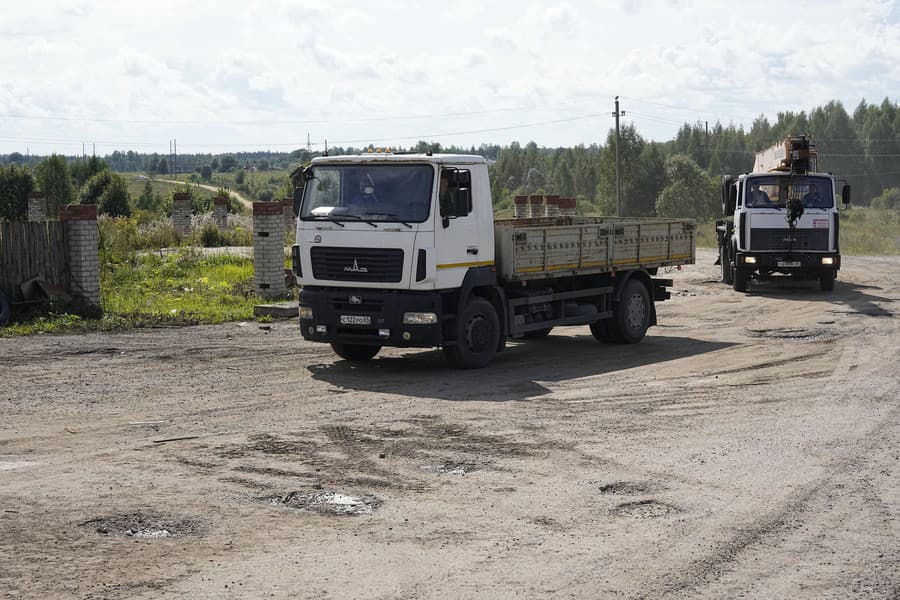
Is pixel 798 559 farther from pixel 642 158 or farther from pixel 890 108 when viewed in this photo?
pixel 890 108

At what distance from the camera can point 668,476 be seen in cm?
922

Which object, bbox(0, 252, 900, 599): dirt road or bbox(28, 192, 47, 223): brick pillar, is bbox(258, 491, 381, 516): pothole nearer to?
bbox(0, 252, 900, 599): dirt road

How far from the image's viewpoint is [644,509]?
8258 mm

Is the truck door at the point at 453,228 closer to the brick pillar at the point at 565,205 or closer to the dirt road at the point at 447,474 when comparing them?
the dirt road at the point at 447,474

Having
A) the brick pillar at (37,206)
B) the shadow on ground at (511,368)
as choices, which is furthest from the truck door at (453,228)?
the brick pillar at (37,206)

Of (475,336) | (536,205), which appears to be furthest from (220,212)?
(475,336)

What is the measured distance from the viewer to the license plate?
554 inches

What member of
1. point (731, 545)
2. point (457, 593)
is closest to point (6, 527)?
point (457, 593)

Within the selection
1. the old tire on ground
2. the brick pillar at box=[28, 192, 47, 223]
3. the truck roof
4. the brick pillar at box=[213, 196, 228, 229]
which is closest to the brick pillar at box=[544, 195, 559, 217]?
the brick pillar at box=[213, 196, 228, 229]

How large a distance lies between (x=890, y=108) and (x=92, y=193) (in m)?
118

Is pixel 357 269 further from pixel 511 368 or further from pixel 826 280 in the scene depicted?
pixel 826 280

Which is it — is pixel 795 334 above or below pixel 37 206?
below

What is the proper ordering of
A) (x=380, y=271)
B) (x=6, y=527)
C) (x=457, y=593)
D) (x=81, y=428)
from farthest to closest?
(x=380, y=271)
(x=81, y=428)
(x=6, y=527)
(x=457, y=593)

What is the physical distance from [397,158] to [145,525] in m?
7.18
